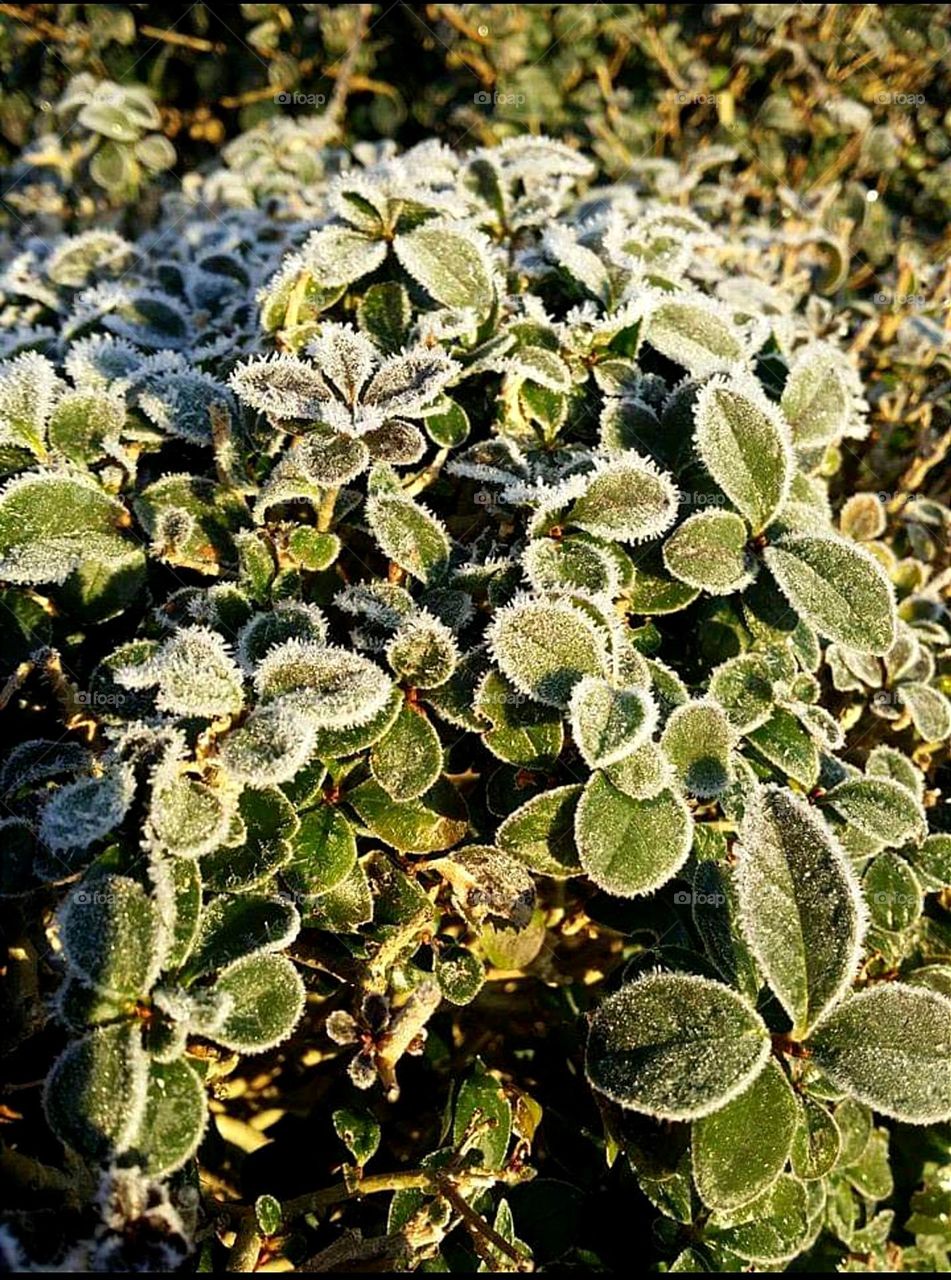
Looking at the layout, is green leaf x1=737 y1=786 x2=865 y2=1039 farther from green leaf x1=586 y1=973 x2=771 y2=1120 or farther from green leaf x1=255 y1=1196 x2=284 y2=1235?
green leaf x1=255 y1=1196 x2=284 y2=1235

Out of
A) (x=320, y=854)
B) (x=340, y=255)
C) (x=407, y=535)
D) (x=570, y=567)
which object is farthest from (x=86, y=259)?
(x=320, y=854)

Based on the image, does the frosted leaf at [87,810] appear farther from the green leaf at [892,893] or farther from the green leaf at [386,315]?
the green leaf at [892,893]

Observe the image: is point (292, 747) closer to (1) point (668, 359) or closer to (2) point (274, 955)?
(2) point (274, 955)

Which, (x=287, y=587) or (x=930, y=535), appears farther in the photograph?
(x=930, y=535)

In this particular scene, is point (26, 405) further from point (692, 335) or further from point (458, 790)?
point (692, 335)

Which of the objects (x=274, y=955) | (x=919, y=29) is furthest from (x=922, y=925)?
(x=919, y=29)

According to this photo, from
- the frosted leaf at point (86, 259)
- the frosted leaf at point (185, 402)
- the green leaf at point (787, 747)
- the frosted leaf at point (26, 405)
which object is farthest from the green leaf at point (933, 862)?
the frosted leaf at point (86, 259)

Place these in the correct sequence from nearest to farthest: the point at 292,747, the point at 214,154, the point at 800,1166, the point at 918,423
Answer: the point at 292,747 → the point at 800,1166 → the point at 918,423 → the point at 214,154

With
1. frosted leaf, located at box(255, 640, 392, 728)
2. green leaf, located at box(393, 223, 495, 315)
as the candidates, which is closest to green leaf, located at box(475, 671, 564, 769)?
frosted leaf, located at box(255, 640, 392, 728)
